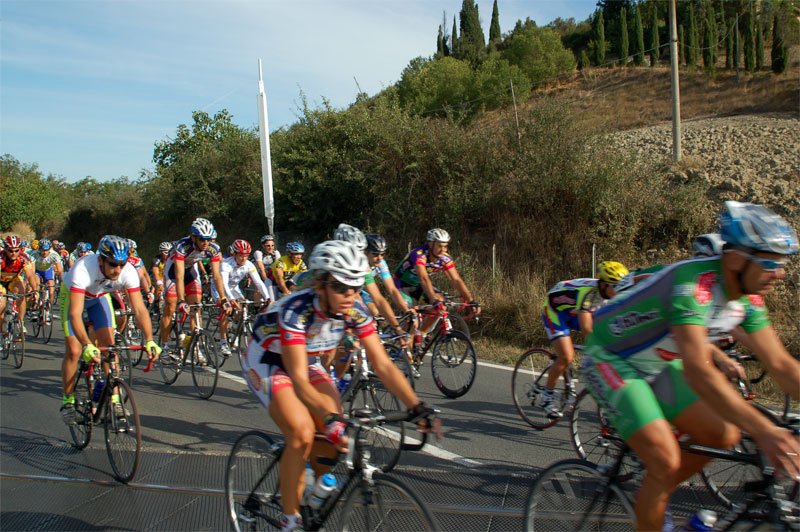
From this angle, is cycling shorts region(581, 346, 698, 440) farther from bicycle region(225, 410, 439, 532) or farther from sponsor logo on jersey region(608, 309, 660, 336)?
bicycle region(225, 410, 439, 532)

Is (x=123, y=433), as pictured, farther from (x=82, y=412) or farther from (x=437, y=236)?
(x=437, y=236)

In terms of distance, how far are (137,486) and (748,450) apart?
4.59 meters

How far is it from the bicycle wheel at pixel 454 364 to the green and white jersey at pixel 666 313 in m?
3.81

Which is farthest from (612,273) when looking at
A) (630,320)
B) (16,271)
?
(16,271)

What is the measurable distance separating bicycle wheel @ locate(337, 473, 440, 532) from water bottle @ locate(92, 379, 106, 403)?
11.1ft

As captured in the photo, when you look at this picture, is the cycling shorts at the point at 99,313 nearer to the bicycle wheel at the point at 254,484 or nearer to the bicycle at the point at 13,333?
the bicycle wheel at the point at 254,484

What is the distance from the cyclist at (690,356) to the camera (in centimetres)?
259

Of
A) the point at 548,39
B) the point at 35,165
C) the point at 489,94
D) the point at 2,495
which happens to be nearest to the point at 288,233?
the point at 489,94

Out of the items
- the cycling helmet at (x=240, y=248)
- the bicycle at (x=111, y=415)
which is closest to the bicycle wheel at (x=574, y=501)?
the bicycle at (x=111, y=415)

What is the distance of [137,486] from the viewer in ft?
15.5

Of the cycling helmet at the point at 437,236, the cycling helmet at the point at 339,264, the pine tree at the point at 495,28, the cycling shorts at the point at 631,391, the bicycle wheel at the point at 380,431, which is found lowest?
the bicycle wheel at the point at 380,431

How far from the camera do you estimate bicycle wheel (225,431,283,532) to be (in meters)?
3.40

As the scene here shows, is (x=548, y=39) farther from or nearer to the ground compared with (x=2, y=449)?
farther from the ground

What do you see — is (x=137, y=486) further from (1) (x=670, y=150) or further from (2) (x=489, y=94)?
(2) (x=489, y=94)
